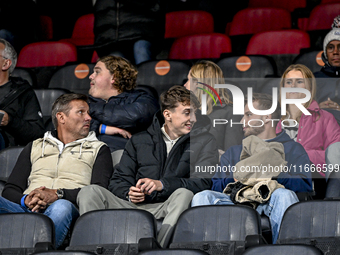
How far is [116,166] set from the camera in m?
3.17

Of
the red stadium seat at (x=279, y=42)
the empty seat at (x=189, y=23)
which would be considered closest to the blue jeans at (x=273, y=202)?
the red stadium seat at (x=279, y=42)

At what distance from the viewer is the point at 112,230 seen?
2432 mm

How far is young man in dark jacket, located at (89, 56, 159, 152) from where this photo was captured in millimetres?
3480

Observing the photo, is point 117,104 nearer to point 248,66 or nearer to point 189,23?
point 248,66

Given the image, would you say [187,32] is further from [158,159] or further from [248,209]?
[248,209]

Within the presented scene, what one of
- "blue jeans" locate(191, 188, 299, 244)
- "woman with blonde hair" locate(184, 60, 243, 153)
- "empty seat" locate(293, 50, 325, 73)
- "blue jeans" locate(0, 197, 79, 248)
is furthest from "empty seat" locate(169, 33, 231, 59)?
"blue jeans" locate(0, 197, 79, 248)

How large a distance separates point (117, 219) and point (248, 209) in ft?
1.79

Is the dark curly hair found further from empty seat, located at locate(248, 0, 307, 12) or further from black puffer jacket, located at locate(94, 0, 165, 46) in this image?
empty seat, located at locate(248, 0, 307, 12)

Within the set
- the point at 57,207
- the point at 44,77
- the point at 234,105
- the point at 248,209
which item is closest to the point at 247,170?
the point at 248,209

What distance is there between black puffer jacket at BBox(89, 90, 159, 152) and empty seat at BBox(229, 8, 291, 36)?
205 cm

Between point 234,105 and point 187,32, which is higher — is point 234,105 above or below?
below

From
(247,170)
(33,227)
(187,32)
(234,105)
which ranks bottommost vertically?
(33,227)

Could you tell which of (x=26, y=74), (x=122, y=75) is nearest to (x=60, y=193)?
(x=122, y=75)

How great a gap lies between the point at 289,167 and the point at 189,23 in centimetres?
301
